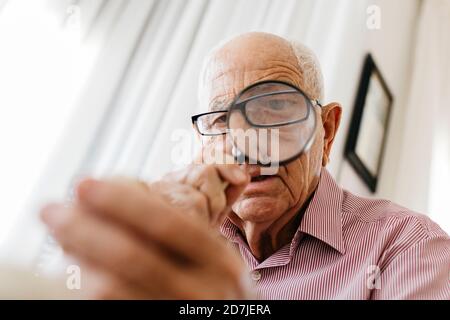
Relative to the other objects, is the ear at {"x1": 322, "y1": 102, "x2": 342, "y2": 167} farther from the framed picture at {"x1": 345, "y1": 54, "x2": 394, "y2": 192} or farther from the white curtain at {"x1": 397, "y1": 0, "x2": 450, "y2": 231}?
the white curtain at {"x1": 397, "y1": 0, "x2": 450, "y2": 231}

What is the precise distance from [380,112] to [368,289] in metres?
2.05

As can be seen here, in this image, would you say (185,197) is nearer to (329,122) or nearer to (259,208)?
(259,208)

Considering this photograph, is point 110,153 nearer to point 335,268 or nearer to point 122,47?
point 122,47

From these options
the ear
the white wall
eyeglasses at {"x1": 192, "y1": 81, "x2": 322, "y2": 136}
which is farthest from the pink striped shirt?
the white wall

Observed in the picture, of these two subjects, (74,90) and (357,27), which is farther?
(357,27)

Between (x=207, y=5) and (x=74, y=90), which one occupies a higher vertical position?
(x=207, y=5)

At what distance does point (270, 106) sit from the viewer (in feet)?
3.00

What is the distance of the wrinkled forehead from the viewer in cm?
114

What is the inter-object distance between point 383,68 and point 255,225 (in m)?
2.11

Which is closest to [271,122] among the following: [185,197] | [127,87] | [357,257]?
[357,257]

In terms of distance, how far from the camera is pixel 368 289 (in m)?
0.86

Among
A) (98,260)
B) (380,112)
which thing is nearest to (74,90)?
(98,260)

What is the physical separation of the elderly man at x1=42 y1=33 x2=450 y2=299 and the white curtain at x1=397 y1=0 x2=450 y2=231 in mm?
1655

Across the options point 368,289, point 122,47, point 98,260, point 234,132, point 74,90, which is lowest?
point 368,289
